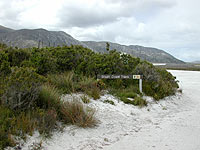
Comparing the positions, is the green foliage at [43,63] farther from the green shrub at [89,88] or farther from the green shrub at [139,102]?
the green shrub at [139,102]

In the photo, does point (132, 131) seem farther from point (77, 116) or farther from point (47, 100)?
point (47, 100)

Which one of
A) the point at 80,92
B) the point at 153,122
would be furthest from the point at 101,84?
the point at 153,122

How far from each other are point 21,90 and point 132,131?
344 cm

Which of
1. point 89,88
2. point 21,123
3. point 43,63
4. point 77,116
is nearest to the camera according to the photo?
point 21,123

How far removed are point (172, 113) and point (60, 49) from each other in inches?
279

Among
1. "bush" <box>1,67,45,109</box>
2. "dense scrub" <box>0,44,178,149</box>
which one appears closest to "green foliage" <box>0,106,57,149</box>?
"dense scrub" <box>0,44,178,149</box>

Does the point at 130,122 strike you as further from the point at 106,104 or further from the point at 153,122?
the point at 106,104

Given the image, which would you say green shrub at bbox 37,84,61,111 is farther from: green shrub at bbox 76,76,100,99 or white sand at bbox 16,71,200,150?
green shrub at bbox 76,76,100,99

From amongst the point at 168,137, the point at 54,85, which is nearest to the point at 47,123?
the point at 54,85

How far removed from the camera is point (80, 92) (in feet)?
27.4

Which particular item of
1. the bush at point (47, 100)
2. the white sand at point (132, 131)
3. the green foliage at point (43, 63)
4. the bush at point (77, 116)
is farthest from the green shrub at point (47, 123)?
the green foliage at point (43, 63)

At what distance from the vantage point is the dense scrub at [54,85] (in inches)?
199

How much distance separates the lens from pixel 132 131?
Answer: 604 cm

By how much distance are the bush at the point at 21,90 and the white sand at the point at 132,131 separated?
1.14 meters
